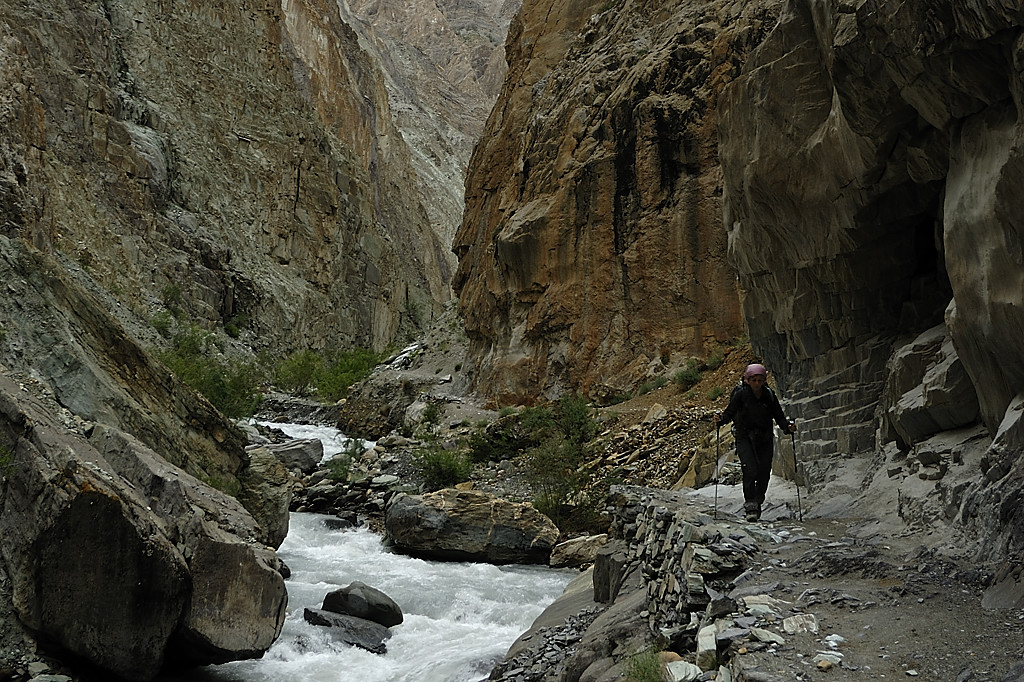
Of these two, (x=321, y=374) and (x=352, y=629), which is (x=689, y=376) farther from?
(x=321, y=374)

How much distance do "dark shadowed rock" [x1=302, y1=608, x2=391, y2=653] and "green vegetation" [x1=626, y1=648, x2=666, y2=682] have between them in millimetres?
4738

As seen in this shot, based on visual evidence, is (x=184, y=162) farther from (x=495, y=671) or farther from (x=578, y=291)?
(x=495, y=671)

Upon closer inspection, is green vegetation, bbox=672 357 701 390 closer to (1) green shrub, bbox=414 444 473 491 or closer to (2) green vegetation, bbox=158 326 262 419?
(1) green shrub, bbox=414 444 473 491

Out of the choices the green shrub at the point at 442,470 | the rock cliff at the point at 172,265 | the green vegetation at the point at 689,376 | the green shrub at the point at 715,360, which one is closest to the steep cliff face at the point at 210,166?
the rock cliff at the point at 172,265

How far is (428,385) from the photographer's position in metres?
29.9

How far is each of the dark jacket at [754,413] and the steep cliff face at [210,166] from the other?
2678cm

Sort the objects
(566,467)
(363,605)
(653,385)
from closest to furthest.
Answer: (363,605) < (566,467) < (653,385)

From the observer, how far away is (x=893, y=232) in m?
7.58

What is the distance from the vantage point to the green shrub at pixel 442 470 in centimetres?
1770

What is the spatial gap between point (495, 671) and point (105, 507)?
3.67 m

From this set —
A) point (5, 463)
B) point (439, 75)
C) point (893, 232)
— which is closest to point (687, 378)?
point (893, 232)

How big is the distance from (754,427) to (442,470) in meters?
11.7

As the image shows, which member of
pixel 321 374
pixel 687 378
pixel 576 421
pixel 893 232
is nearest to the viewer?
pixel 893 232

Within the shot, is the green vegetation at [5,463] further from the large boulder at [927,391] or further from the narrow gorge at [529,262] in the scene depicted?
the large boulder at [927,391]
